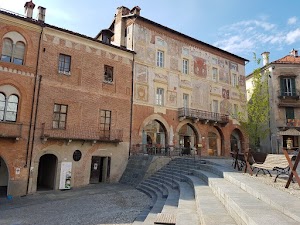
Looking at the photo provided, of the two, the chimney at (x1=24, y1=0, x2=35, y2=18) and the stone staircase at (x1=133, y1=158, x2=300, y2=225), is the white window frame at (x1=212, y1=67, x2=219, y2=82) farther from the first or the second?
the chimney at (x1=24, y1=0, x2=35, y2=18)

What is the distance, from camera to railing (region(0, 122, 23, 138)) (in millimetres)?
13664

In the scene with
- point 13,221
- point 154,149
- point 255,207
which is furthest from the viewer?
point 154,149

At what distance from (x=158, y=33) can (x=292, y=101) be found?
59.8 feet

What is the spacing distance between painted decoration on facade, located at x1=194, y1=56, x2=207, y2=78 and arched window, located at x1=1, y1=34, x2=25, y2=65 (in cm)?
1516

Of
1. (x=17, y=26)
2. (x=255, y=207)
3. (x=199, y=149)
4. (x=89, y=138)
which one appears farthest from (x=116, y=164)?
(x=255, y=207)

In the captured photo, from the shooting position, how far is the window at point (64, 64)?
1670 centimetres

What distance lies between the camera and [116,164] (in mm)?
17703

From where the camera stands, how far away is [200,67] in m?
24.4

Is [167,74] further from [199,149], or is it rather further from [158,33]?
[199,149]

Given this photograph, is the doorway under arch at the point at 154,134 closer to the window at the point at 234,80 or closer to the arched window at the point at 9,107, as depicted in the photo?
the arched window at the point at 9,107

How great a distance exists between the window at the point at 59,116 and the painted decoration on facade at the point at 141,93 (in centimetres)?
589

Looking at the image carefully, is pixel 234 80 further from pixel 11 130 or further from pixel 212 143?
pixel 11 130

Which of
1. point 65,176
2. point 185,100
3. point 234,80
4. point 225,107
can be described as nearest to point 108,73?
point 185,100

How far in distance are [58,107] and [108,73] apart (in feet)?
15.8
